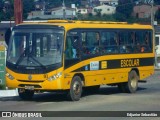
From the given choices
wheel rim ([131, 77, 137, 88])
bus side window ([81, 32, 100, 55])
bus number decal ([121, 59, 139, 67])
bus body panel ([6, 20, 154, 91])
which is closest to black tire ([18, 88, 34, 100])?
bus body panel ([6, 20, 154, 91])

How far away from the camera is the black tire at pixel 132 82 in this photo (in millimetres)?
24625

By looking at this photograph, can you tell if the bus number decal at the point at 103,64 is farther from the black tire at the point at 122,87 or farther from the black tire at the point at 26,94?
the black tire at the point at 26,94

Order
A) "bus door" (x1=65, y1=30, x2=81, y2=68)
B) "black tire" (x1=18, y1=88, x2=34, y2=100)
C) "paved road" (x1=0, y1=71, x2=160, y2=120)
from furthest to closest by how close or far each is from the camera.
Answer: "black tire" (x1=18, y1=88, x2=34, y2=100), "bus door" (x1=65, y1=30, x2=81, y2=68), "paved road" (x1=0, y1=71, x2=160, y2=120)

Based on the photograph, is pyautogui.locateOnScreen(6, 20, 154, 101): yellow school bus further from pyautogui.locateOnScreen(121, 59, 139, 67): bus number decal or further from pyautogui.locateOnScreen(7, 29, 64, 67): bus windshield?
pyautogui.locateOnScreen(121, 59, 139, 67): bus number decal

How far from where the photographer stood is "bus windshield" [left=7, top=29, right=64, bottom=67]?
20.1m

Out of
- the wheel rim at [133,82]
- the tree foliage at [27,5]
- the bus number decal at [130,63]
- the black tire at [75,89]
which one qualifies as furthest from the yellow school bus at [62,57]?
→ the tree foliage at [27,5]

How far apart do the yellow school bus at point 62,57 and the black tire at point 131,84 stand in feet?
2.45

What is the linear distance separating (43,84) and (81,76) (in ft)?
6.17

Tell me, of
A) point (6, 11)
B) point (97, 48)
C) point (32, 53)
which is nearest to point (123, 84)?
point (97, 48)

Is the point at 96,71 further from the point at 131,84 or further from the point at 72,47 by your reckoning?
the point at 131,84

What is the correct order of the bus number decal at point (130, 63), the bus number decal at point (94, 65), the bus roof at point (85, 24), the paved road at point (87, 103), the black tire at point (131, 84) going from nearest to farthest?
the paved road at point (87, 103)
the bus roof at point (85, 24)
the bus number decal at point (94, 65)
the bus number decal at point (130, 63)
the black tire at point (131, 84)

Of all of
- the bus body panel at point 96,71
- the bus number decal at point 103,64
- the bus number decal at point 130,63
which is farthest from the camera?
the bus number decal at point 130,63

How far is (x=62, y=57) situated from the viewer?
65.7 ft

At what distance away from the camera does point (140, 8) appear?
13588cm
